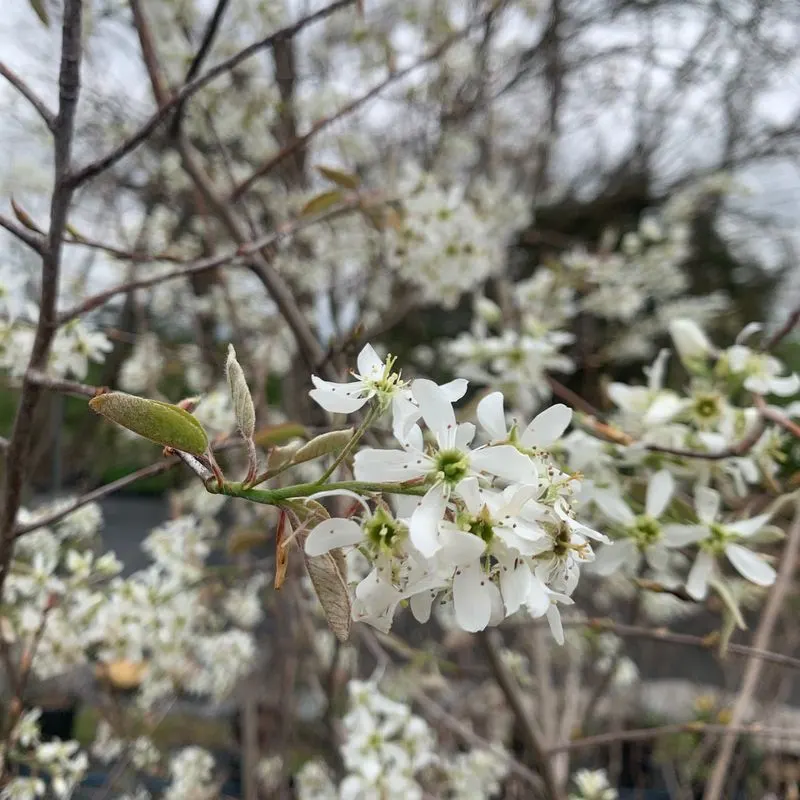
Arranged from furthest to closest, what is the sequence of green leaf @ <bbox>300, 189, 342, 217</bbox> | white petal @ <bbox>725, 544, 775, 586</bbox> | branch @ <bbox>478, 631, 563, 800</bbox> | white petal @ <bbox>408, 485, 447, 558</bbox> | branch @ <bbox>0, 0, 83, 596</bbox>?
1. branch @ <bbox>478, 631, 563, 800</bbox>
2. green leaf @ <bbox>300, 189, 342, 217</bbox>
3. white petal @ <bbox>725, 544, 775, 586</bbox>
4. branch @ <bbox>0, 0, 83, 596</bbox>
5. white petal @ <bbox>408, 485, 447, 558</bbox>

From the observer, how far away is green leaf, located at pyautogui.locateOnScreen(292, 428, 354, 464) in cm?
37

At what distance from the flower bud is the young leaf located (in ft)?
0.27

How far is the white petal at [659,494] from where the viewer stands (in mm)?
641

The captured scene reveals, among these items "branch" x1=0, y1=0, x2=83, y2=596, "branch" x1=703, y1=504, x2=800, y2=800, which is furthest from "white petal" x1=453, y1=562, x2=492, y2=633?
"branch" x1=703, y1=504, x2=800, y2=800

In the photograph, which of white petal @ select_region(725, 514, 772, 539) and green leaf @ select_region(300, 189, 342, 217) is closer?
white petal @ select_region(725, 514, 772, 539)

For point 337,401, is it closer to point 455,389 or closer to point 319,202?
point 455,389

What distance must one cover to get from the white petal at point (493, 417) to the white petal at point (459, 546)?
0.09 m

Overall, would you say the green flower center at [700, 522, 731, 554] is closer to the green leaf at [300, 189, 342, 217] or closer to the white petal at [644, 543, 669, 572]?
the white petal at [644, 543, 669, 572]

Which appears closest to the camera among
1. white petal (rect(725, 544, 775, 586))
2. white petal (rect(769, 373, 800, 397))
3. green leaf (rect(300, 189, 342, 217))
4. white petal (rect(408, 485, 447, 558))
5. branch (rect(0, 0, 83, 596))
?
white petal (rect(408, 485, 447, 558))

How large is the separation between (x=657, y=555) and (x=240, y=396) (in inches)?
18.7

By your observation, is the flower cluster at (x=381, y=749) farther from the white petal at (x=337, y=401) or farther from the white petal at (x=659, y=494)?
the white petal at (x=337, y=401)

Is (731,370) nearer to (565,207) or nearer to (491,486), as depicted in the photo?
(491,486)

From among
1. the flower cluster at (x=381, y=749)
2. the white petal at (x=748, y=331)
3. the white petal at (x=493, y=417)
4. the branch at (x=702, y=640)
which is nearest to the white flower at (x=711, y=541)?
the branch at (x=702, y=640)

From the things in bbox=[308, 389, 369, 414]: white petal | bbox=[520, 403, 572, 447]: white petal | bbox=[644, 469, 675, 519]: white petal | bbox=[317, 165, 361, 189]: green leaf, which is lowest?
bbox=[644, 469, 675, 519]: white petal
